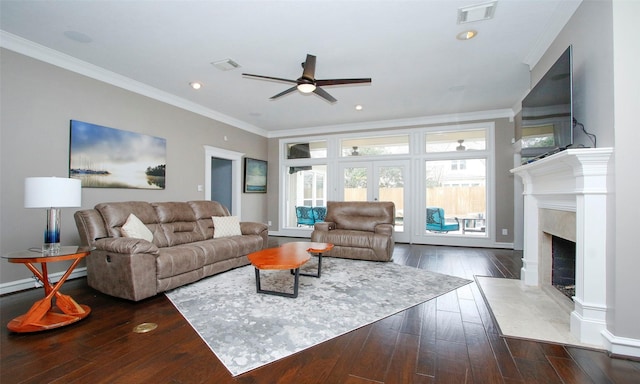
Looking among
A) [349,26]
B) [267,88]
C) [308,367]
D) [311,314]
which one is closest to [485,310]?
[311,314]

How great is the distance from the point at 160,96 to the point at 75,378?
4266mm

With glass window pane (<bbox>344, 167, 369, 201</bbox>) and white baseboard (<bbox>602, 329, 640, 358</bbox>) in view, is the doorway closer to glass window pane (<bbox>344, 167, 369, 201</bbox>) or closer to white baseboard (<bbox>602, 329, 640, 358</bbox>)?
glass window pane (<bbox>344, 167, 369, 201</bbox>)

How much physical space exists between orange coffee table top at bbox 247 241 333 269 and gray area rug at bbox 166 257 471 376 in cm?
36

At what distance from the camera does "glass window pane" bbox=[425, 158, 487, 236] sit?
586cm

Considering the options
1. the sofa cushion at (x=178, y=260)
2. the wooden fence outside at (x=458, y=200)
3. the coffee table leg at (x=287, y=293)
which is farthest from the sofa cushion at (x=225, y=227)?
the wooden fence outside at (x=458, y=200)

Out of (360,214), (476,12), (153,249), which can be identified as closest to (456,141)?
(360,214)

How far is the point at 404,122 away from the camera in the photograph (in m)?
6.29

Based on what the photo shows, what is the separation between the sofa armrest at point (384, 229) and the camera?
445cm

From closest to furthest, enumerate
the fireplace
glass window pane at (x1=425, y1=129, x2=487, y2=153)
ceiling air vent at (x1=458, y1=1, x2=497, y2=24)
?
ceiling air vent at (x1=458, y1=1, x2=497, y2=24) → the fireplace → glass window pane at (x1=425, y1=129, x2=487, y2=153)

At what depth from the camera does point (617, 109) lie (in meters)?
1.86

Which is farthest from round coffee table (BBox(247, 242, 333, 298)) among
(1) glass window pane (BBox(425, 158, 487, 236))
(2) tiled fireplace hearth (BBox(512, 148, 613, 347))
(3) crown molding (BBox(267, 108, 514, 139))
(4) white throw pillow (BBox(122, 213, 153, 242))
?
(3) crown molding (BBox(267, 108, 514, 139))

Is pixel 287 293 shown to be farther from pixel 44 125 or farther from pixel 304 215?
pixel 304 215

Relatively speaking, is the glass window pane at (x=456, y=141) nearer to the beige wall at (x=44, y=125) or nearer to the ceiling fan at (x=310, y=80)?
the ceiling fan at (x=310, y=80)

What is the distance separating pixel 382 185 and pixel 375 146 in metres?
0.97
